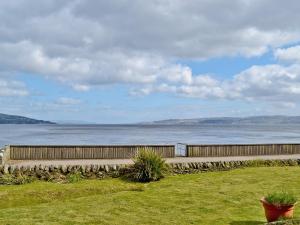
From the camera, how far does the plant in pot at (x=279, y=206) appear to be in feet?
41.3

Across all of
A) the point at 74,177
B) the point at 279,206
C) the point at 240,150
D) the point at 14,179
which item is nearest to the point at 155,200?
the point at 279,206

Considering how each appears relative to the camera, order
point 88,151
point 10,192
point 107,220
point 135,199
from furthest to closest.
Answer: point 88,151 → point 10,192 → point 135,199 → point 107,220

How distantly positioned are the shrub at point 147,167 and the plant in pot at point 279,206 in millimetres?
11112

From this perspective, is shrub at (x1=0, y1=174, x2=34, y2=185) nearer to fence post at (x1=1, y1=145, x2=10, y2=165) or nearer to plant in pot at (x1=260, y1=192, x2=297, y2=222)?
fence post at (x1=1, y1=145, x2=10, y2=165)

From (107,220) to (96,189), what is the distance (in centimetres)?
720

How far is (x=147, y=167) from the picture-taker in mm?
23438

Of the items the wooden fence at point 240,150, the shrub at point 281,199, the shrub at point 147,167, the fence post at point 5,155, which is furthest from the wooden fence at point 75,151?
the shrub at point 281,199

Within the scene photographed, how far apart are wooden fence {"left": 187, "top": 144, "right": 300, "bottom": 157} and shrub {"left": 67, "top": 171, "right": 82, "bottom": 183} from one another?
8.87m

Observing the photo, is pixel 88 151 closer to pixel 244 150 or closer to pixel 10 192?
pixel 10 192

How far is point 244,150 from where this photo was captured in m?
31.2

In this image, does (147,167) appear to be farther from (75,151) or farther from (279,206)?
(279,206)

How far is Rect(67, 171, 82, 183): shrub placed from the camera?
23.4 m

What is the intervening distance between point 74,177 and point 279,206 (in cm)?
1363

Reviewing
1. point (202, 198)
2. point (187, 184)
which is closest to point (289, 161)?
point (187, 184)
